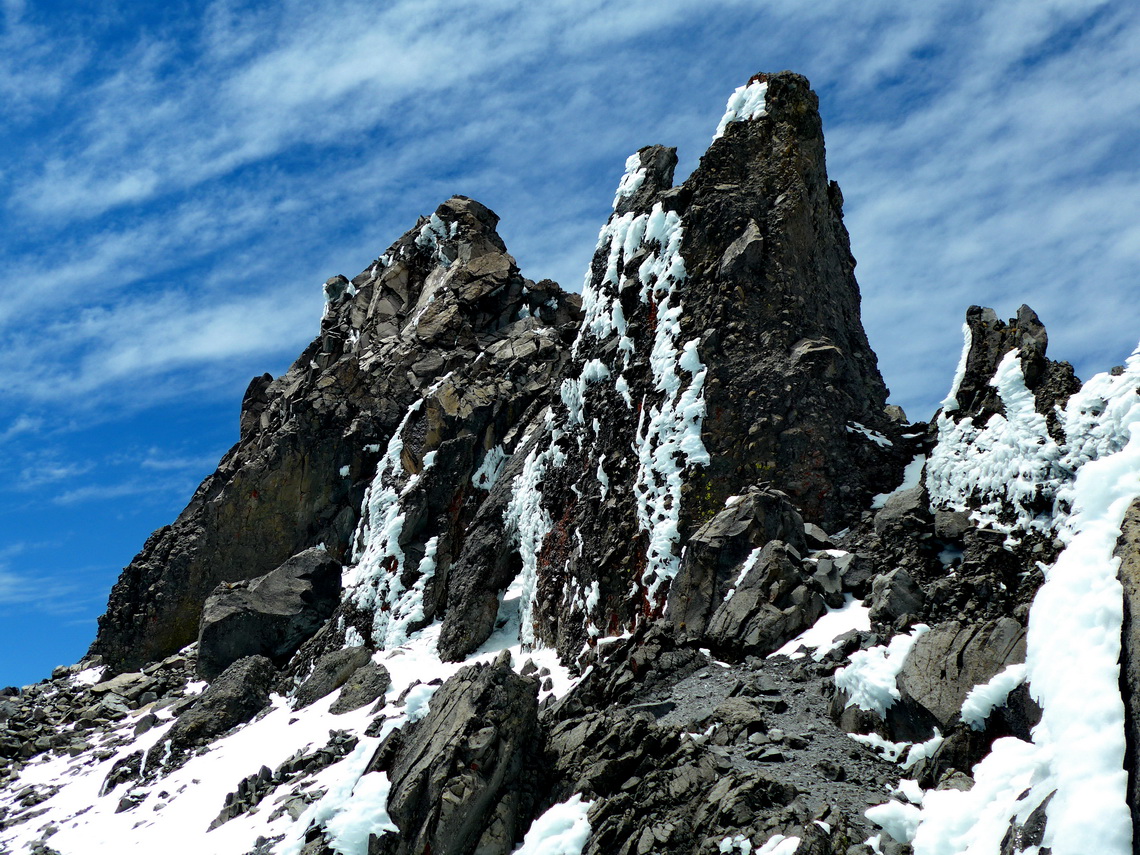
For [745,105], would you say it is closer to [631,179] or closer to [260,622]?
[631,179]

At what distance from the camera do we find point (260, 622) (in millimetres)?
41500

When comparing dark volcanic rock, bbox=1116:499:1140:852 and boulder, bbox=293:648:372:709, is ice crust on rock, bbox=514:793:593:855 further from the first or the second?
boulder, bbox=293:648:372:709

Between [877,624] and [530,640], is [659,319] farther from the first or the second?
[877,624]

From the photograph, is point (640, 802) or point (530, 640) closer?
point (640, 802)

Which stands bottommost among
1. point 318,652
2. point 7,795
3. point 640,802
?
point 640,802

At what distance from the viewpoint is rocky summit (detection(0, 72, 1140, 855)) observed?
12.8 metres

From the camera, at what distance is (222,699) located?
1350 inches

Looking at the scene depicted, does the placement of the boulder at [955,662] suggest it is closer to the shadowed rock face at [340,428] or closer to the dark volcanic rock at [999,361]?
the dark volcanic rock at [999,361]

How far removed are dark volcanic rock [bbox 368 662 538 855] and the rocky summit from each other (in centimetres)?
6

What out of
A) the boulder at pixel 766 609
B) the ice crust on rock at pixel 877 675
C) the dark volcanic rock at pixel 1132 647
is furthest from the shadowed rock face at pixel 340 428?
the dark volcanic rock at pixel 1132 647

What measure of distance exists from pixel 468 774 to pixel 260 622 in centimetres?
2868

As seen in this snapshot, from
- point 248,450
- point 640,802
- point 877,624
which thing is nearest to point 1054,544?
point 877,624

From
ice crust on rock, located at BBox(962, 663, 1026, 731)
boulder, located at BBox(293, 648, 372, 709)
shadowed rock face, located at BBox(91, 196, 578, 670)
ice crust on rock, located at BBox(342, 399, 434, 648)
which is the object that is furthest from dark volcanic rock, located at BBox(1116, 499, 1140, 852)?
shadowed rock face, located at BBox(91, 196, 578, 670)

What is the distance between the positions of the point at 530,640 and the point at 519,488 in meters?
6.87
